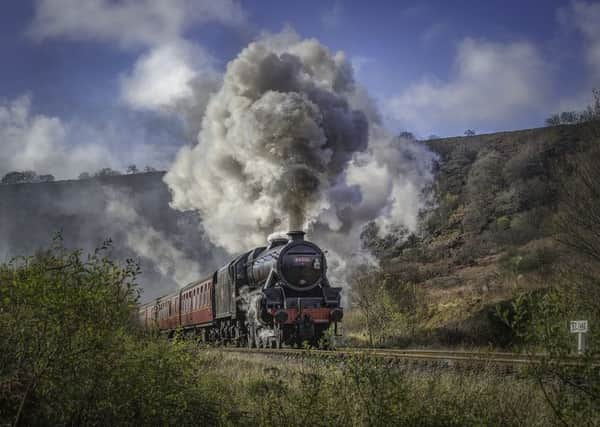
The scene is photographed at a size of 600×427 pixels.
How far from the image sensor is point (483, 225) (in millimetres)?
57750

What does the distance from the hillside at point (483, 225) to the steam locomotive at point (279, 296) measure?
705 cm

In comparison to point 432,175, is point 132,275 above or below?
below

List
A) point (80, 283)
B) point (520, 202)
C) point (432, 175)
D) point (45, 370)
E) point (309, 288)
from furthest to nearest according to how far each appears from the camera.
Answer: point (432, 175), point (520, 202), point (309, 288), point (80, 283), point (45, 370)

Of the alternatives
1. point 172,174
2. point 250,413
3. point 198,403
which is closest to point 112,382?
point 198,403

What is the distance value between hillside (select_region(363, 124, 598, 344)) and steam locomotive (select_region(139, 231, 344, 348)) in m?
7.05

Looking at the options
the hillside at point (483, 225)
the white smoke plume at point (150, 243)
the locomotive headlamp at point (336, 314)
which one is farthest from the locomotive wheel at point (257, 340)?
the white smoke plume at point (150, 243)

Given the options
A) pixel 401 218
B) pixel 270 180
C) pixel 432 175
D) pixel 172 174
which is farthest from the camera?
pixel 432 175

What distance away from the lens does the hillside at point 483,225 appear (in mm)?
33406

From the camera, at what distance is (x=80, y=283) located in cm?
632

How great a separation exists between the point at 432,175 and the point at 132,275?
2778 inches

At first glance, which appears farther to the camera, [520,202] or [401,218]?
[401,218]

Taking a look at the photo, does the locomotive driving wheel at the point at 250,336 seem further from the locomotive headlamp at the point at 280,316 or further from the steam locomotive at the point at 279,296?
the locomotive headlamp at the point at 280,316

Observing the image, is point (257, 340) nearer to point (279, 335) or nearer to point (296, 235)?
point (279, 335)

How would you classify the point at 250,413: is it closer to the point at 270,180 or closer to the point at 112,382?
the point at 112,382
